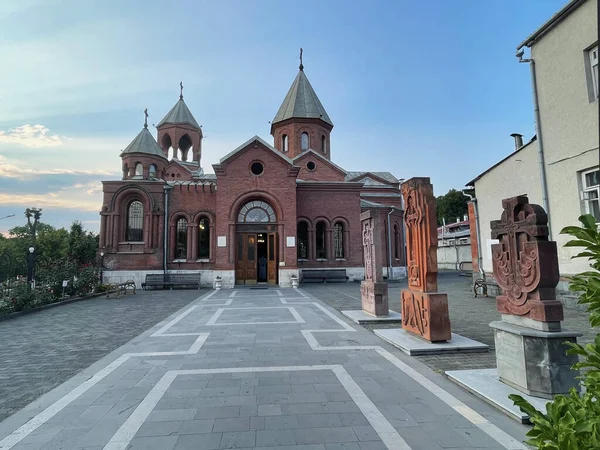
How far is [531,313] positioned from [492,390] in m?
A: 1.01

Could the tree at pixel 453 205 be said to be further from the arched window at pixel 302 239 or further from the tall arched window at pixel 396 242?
the arched window at pixel 302 239

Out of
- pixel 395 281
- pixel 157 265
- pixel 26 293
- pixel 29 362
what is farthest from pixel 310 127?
pixel 29 362

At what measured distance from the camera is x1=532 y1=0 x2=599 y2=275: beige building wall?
9.17 meters

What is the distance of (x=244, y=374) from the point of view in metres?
4.84

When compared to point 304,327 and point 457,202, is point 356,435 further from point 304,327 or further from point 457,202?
point 457,202

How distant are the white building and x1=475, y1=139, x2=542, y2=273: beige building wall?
0.04 meters

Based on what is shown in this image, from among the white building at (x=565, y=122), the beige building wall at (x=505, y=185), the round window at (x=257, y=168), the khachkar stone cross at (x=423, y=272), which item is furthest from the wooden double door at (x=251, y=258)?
the khachkar stone cross at (x=423, y=272)

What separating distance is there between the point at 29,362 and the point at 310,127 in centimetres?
2447

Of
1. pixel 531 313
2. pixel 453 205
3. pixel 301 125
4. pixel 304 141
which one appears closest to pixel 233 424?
pixel 531 313

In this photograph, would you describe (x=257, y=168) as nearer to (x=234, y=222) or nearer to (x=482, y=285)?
(x=234, y=222)

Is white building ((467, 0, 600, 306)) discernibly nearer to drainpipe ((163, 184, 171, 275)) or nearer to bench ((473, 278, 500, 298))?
bench ((473, 278, 500, 298))

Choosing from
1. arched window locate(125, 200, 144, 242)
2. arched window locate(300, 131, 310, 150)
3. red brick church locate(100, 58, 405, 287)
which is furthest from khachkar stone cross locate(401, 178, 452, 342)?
arched window locate(300, 131, 310, 150)

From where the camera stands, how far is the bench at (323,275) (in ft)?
66.7

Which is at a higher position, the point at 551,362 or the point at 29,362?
the point at 551,362
